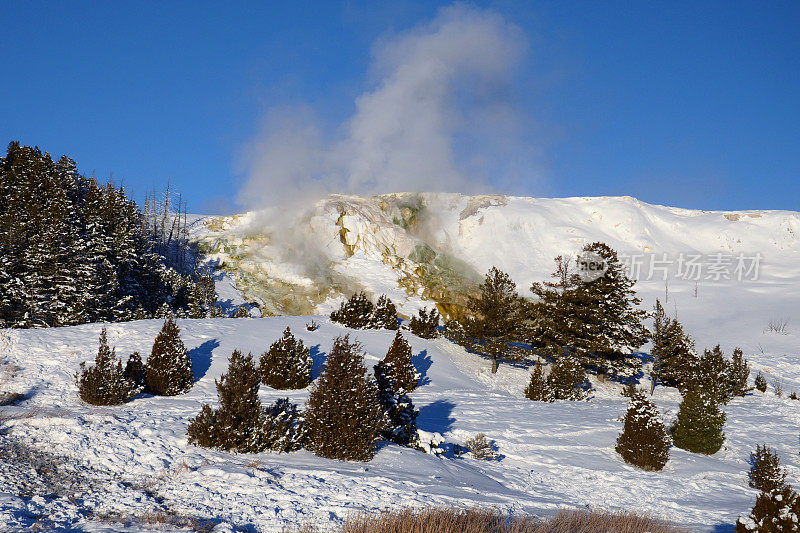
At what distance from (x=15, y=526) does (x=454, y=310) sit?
152 ft

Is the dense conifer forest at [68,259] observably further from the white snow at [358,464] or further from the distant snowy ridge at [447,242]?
the distant snowy ridge at [447,242]

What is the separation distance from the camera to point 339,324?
78.9 feet

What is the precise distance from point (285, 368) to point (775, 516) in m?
12.4

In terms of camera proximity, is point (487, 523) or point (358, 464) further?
point (358, 464)

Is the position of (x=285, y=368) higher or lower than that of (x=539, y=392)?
lower

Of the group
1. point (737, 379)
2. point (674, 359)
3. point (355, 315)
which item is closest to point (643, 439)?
point (674, 359)

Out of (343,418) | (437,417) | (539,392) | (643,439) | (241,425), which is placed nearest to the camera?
(241,425)

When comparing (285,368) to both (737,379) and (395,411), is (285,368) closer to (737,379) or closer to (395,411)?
(395,411)

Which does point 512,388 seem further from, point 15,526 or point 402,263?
point 402,263

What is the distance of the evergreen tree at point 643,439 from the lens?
36.4 ft

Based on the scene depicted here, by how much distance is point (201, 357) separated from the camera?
642 inches

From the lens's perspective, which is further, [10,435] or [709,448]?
[709,448]

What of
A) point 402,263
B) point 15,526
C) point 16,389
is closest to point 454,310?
point 402,263

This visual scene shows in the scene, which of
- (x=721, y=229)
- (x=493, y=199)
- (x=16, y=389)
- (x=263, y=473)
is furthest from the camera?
(x=721, y=229)
